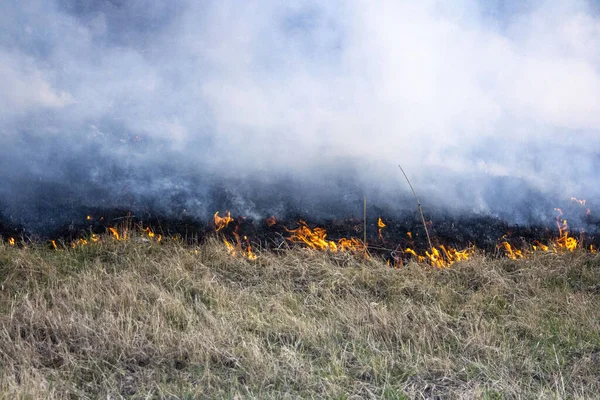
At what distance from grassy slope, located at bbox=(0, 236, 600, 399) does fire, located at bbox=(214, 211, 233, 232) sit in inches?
32.3

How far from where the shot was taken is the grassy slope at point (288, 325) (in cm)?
400

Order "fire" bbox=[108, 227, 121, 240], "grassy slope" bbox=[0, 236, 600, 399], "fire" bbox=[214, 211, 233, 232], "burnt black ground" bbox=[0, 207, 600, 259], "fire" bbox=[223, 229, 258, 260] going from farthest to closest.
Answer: "fire" bbox=[214, 211, 233, 232] < "burnt black ground" bbox=[0, 207, 600, 259] < "fire" bbox=[108, 227, 121, 240] < "fire" bbox=[223, 229, 258, 260] < "grassy slope" bbox=[0, 236, 600, 399]

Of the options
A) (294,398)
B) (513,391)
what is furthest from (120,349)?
(513,391)

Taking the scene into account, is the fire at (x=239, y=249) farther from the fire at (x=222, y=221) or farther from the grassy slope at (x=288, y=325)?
the fire at (x=222, y=221)

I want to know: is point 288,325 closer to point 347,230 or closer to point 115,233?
point 347,230

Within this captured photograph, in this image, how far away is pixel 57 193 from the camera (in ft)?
26.7

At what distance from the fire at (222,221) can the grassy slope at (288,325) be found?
82cm

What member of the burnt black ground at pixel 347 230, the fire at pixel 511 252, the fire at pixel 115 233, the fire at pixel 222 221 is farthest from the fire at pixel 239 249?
the fire at pixel 511 252

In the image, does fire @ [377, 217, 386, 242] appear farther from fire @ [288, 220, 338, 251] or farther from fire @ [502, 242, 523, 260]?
fire @ [502, 242, 523, 260]

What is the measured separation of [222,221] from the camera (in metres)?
7.64

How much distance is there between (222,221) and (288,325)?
3029 millimetres

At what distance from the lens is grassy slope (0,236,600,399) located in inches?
158

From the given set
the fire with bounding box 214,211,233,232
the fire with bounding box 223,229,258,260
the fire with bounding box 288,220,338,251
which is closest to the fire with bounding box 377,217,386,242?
the fire with bounding box 288,220,338,251

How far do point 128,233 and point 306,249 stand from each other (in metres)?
2.11
